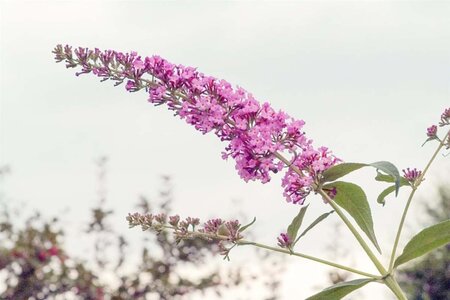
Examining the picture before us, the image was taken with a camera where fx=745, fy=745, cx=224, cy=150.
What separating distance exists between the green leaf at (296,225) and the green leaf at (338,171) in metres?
0.17

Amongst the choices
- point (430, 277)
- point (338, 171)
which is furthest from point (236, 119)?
point (430, 277)

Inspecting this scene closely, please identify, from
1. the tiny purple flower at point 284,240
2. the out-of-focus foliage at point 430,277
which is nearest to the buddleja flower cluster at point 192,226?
the tiny purple flower at point 284,240

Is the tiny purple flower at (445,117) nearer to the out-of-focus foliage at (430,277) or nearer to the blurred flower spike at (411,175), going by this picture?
the blurred flower spike at (411,175)

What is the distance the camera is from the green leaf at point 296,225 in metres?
3.17

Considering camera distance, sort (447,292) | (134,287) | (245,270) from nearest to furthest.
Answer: (134,287), (245,270), (447,292)

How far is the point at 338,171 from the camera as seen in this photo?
3055mm

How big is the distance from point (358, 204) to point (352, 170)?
219 mm

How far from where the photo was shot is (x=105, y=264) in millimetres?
7617

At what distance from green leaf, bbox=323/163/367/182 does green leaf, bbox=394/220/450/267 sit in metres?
0.40

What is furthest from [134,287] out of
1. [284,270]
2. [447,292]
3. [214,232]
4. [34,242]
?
[447,292]

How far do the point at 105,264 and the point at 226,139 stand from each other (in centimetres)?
480

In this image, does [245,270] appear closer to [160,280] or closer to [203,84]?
[160,280]

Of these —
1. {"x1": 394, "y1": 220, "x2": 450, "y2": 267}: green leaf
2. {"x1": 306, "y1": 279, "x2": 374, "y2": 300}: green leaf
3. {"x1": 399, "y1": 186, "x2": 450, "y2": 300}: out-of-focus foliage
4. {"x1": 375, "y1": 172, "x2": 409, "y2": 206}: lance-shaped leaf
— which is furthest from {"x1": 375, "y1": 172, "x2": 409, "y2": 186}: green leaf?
{"x1": 399, "y1": 186, "x2": 450, "y2": 300}: out-of-focus foliage

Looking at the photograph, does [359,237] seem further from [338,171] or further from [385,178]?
[385,178]
